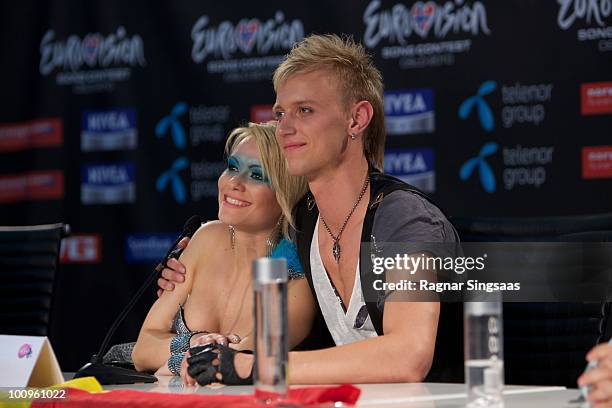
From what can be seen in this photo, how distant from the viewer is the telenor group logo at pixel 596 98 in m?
4.52

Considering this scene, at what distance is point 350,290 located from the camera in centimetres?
277

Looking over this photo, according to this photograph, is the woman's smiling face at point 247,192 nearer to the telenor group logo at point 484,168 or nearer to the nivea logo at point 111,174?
the telenor group logo at point 484,168

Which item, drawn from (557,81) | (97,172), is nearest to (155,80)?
(97,172)

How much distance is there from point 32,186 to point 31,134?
294 mm

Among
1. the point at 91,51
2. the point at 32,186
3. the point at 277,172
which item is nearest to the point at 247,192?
the point at 277,172

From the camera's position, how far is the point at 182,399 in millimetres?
1855

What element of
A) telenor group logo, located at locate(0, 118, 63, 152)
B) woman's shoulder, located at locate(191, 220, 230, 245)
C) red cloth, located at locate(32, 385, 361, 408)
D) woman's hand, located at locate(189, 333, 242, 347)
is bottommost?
woman's hand, located at locate(189, 333, 242, 347)

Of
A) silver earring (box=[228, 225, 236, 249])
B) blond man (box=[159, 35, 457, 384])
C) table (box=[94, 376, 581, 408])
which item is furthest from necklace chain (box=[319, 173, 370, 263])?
table (box=[94, 376, 581, 408])

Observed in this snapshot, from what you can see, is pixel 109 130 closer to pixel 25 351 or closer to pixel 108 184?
pixel 108 184

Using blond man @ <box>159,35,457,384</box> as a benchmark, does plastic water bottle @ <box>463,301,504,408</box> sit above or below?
below

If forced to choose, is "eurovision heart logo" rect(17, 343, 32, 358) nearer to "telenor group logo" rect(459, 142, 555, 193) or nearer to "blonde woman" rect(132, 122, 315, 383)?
"blonde woman" rect(132, 122, 315, 383)

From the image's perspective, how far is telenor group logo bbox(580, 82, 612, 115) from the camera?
4.52 meters

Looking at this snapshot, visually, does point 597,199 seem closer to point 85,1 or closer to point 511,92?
point 511,92

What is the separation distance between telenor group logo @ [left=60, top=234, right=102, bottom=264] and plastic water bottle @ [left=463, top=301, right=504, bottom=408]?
4100 millimetres
